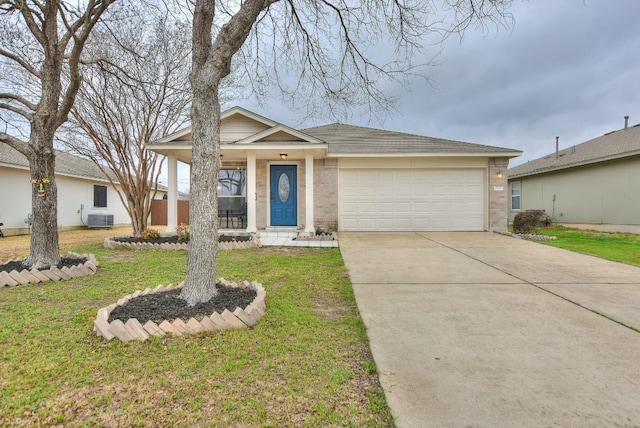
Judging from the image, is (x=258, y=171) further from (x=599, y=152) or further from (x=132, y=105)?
(x=599, y=152)

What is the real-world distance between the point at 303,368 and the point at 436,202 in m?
10.3

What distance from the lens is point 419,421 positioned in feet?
5.95

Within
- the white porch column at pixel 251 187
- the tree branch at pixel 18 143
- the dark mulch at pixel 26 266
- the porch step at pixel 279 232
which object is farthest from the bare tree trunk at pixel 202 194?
the white porch column at pixel 251 187

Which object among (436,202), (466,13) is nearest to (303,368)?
(466,13)

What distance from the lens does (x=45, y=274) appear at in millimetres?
4984

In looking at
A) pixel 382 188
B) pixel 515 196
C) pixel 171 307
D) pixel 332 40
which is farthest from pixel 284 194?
pixel 515 196

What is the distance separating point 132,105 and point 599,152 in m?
17.9

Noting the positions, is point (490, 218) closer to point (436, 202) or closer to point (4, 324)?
point (436, 202)

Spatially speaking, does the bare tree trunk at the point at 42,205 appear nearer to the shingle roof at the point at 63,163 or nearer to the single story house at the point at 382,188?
the single story house at the point at 382,188

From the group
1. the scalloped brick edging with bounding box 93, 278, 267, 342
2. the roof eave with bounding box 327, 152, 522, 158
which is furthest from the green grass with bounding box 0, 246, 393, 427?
the roof eave with bounding box 327, 152, 522, 158

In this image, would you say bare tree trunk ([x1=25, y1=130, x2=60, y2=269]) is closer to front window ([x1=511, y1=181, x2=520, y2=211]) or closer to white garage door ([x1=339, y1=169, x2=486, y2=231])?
white garage door ([x1=339, y1=169, x2=486, y2=231])

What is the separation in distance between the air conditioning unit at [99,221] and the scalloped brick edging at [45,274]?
37.8ft

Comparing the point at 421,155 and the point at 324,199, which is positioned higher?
the point at 421,155

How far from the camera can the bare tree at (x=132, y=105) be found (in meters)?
9.17
